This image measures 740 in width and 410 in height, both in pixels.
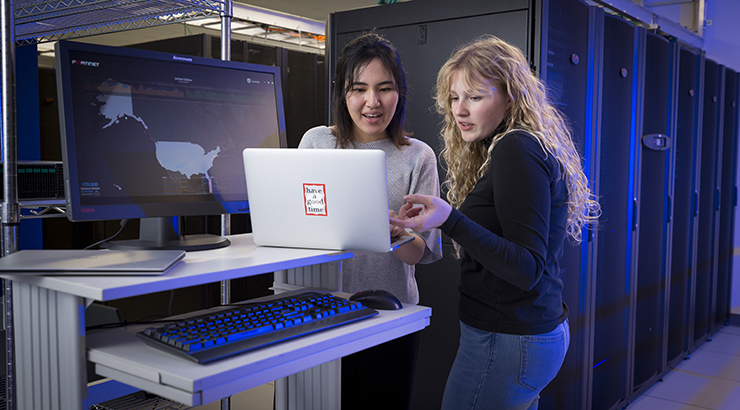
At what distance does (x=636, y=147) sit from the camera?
2.65 metres

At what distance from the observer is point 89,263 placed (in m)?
0.95

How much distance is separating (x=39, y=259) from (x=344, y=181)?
0.54 m

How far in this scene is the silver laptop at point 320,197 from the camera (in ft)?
3.38

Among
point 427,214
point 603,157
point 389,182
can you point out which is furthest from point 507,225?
point 603,157

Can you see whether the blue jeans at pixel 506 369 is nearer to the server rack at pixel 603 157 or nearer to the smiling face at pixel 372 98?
the smiling face at pixel 372 98

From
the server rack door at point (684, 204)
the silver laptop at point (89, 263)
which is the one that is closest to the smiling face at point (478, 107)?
the silver laptop at point (89, 263)

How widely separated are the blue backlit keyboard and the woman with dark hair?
364 mm

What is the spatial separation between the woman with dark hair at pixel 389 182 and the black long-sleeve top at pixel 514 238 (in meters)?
0.27

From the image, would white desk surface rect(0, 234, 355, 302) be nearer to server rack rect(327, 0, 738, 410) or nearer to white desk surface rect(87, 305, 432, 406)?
white desk surface rect(87, 305, 432, 406)

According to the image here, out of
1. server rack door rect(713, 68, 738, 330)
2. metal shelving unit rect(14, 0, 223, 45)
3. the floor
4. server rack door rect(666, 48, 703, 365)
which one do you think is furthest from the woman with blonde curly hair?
server rack door rect(713, 68, 738, 330)

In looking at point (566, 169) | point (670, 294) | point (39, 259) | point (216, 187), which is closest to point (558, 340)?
point (566, 169)

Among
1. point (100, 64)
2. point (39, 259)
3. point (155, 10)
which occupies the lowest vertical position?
point (39, 259)

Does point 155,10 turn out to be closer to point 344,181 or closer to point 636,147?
point 344,181

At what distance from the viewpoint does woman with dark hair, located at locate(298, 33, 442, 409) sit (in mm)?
1464
